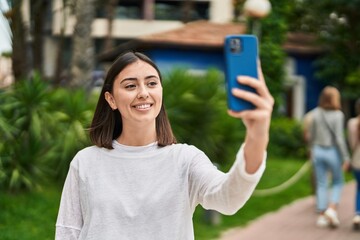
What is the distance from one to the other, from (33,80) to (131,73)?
26.7ft

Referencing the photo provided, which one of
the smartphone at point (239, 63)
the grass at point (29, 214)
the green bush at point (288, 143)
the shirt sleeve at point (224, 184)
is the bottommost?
the green bush at point (288, 143)

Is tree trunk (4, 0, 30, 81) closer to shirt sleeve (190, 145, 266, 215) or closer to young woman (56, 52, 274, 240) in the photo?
young woman (56, 52, 274, 240)

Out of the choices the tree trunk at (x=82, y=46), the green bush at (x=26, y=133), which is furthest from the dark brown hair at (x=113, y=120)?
the tree trunk at (x=82, y=46)

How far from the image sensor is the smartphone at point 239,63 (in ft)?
6.20

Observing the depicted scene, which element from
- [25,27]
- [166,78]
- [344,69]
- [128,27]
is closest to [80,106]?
[166,78]

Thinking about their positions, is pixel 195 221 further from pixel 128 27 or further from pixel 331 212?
pixel 128 27

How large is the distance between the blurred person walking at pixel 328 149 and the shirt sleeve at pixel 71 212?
7078mm

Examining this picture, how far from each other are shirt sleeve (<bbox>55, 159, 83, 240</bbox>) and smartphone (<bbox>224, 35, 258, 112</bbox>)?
0.91 m

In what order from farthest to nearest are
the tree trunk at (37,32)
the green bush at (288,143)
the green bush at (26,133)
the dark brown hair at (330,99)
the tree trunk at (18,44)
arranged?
the green bush at (288,143), the tree trunk at (37,32), the tree trunk at (18,44), the green bush at (26,133), the dark brown hair at (330,99)

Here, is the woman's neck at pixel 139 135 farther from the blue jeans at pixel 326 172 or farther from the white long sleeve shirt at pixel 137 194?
the blue jeans at pixel 326 172

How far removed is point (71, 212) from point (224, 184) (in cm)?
Answer: 67

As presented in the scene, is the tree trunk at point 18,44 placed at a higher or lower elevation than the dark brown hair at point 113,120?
lower

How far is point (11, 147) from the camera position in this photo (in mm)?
10078

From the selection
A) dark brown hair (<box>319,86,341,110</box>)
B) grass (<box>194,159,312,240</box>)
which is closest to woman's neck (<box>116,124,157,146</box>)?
grass (<box>194,159,312,240</box>)
